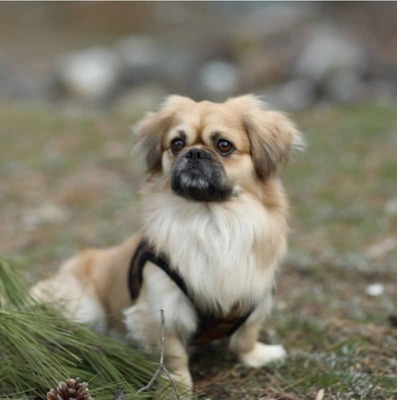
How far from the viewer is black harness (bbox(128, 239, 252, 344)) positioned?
3.07 m

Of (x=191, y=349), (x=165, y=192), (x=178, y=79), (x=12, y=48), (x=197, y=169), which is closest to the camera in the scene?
(x=197, y=169)

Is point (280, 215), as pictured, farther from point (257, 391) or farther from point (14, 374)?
point (14, 374)

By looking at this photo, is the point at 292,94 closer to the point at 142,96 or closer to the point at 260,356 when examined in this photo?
the point at 142,96

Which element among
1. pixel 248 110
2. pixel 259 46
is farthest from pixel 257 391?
pixel 259 46

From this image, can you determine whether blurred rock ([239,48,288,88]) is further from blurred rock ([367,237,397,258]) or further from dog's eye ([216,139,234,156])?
dog's eye ([216,139,234,156])

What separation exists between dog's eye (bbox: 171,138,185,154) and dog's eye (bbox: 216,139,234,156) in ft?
0.63

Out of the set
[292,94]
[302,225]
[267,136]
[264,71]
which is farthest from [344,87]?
[267,136]

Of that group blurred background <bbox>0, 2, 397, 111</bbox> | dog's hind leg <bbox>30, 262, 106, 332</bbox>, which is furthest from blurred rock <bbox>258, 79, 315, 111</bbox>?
dog's hind leg <bbox>30, 262, 106, 332</bbox>

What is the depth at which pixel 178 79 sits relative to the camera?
14.0 m

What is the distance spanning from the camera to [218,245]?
10.2 ft

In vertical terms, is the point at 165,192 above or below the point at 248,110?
below

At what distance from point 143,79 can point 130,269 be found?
1124 centimetres

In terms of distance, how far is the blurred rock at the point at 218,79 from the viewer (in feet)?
42.2

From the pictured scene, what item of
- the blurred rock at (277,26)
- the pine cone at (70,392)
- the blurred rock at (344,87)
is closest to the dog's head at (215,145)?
the pine cone at (70,392)
